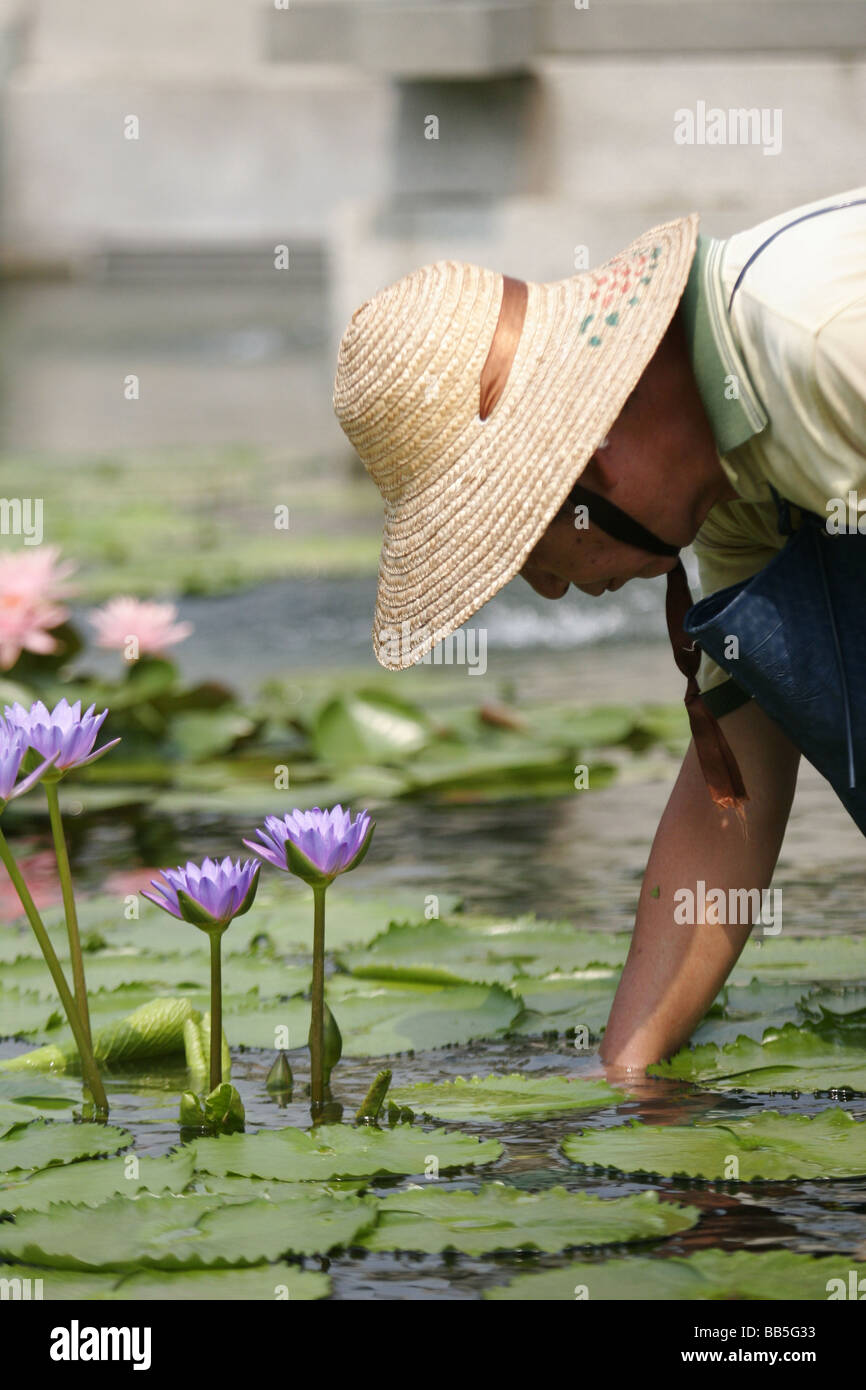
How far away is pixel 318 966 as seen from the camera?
6.16ft

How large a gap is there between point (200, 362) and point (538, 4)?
→ 624cm

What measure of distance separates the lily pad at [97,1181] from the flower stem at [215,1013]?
10cm

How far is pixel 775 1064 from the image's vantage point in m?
2.12

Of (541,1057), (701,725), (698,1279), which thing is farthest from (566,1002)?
(698,1279)

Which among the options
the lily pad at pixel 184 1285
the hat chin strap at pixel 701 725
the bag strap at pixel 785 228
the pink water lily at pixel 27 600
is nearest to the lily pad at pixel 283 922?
the hat chin strap at pixel 701 725

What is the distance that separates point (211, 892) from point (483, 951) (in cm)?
91

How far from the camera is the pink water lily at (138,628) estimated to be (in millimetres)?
3678

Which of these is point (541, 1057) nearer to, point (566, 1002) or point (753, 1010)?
point (566, 1002)

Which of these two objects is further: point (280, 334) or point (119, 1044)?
point (280, 334)

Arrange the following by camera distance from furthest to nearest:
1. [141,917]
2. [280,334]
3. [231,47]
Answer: [231,47] < [280,334] < [141,917]

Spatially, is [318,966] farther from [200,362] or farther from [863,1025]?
[200,362]

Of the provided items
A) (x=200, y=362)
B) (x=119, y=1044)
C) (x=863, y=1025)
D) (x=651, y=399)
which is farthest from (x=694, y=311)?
(x=200, y=362)

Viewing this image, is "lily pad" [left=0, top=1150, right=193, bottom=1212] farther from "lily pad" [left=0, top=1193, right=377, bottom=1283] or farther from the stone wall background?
the stone wall background

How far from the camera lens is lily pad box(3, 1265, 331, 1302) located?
1.58m
